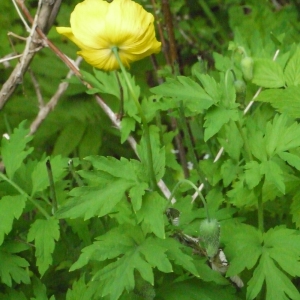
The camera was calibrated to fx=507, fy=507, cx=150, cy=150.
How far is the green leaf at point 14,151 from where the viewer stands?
1356mm

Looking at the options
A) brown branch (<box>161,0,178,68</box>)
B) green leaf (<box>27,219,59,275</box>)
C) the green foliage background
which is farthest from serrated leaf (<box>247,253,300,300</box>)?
brown branch (<box>161,0,178,68</box>)

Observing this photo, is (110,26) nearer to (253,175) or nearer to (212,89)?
(212,89)

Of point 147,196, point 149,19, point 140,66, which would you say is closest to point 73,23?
point 149,19

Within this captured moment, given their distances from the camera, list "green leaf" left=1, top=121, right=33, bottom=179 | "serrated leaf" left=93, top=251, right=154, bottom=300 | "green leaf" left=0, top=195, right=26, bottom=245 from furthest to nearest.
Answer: "green leaf" left=1, top=121, right=33, bottom=179, "green leaf" left=0, top=195, right=26, bottom=245, "serrated leaf" left=93, top=251, right=154, bottom=300

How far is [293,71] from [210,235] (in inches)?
22.3

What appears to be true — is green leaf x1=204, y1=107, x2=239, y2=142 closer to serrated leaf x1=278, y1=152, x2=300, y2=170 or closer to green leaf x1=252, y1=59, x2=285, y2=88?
serrated leaf x1=278, y1=152, x2=300, y2=170

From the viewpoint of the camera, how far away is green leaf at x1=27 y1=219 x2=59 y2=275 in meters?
1.21

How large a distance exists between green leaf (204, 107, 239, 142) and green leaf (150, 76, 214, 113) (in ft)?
0.07

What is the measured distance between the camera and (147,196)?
42.2 inches

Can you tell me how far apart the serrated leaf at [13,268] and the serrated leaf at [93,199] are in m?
0.30

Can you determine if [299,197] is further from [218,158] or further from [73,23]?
[73,23]

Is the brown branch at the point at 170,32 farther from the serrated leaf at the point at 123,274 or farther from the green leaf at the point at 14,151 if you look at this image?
the serrated leaf at the point at 123,274

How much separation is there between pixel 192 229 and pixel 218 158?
1.05 ft

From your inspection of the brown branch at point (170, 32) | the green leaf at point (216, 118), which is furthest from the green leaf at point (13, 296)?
the brown branch at point (170, 32)
